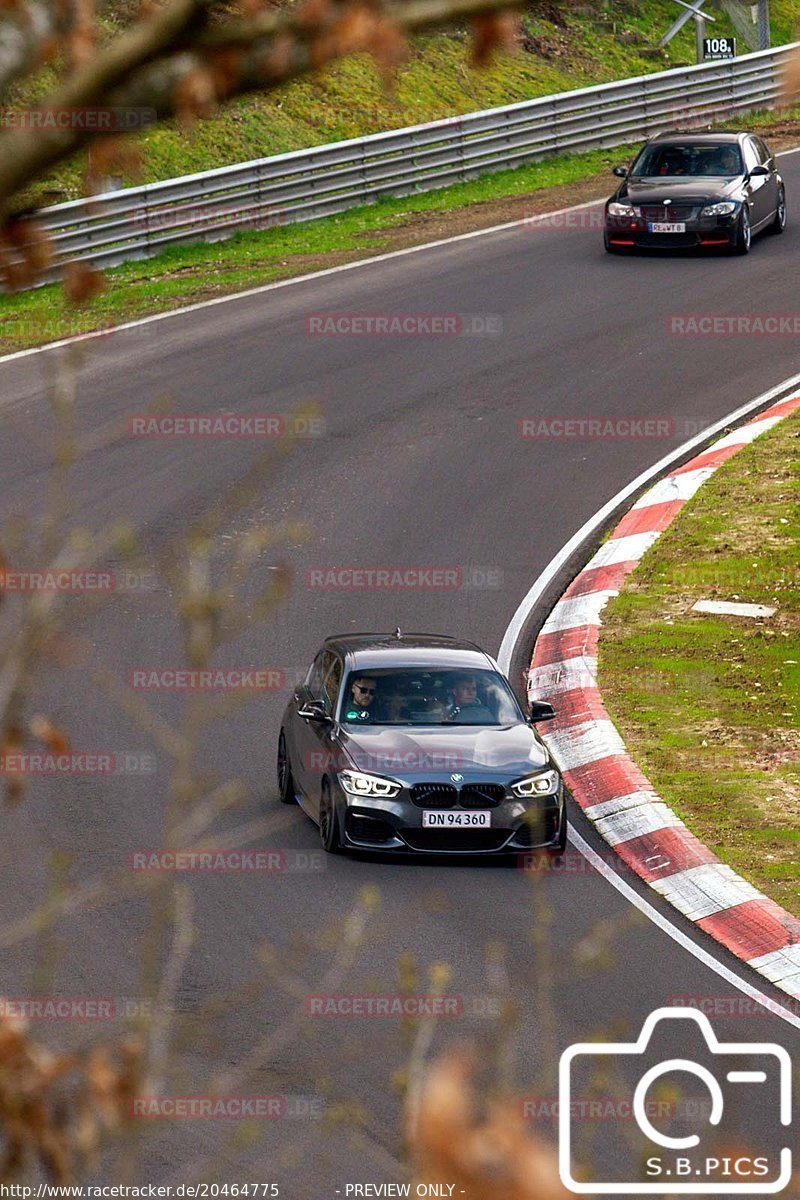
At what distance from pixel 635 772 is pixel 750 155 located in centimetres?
1698

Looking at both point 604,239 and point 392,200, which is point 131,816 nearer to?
point 604,239

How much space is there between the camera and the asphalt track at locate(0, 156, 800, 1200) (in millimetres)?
9109

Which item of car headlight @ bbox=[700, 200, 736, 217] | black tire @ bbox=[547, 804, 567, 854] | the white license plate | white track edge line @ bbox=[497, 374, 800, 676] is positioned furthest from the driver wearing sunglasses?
car headlight @ bbox=[700, 200, 736, 217]

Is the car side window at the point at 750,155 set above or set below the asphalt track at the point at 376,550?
above

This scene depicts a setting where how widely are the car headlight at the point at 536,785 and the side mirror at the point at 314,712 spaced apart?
60.5 inches

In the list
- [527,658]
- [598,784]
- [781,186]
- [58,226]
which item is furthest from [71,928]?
[781,186]

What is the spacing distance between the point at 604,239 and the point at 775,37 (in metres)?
22.3

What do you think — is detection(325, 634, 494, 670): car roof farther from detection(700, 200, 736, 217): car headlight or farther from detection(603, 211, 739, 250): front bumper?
detection(700, 200, 736, 217): car headlight

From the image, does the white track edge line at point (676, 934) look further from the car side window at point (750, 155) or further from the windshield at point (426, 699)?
the car side window at point (750, 155)

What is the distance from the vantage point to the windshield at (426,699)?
1378cm

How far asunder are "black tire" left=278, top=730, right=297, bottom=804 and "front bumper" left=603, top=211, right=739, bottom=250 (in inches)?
629

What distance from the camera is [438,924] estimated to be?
1145cm

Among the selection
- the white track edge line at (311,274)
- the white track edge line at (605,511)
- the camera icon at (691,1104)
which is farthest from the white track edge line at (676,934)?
the white track edge line at (311,274)

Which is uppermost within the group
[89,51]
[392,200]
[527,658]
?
[89,51]
